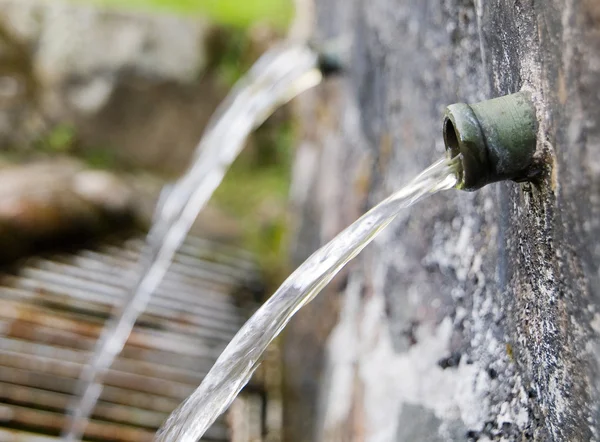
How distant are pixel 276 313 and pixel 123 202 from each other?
2.50 metres

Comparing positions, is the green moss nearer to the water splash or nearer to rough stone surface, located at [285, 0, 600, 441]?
rough stone surface, located at [285, 0, 600, 441]

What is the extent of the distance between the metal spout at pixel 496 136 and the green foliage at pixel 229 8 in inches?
155

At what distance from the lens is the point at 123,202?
326 cm

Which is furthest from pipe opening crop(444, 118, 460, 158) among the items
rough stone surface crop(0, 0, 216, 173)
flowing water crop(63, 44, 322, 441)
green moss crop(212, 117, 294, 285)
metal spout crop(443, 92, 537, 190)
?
rough stone surface crop(0, 0, 216, 173)

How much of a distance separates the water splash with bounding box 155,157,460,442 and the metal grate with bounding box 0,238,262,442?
0.84m

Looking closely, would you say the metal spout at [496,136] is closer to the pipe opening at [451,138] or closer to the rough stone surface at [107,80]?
the pipe opening at [451,138]

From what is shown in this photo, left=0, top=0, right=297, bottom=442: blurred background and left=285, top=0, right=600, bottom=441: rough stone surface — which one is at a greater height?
left=0, top=0, right=297, bottom=442: blurred background

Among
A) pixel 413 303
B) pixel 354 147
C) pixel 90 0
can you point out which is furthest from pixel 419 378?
pixel 90 0

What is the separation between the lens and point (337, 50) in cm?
222

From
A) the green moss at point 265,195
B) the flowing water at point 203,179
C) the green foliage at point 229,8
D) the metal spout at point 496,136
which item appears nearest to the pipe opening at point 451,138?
the metal spout at point 496,136

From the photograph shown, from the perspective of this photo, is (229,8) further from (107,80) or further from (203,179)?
(203,179)

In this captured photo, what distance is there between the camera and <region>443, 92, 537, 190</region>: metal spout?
681mm

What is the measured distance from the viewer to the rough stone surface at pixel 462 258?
1.95ft

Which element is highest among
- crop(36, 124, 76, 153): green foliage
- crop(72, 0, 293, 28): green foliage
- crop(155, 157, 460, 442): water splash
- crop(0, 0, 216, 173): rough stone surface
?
crop(72, 0, 293, 28): green foliage
